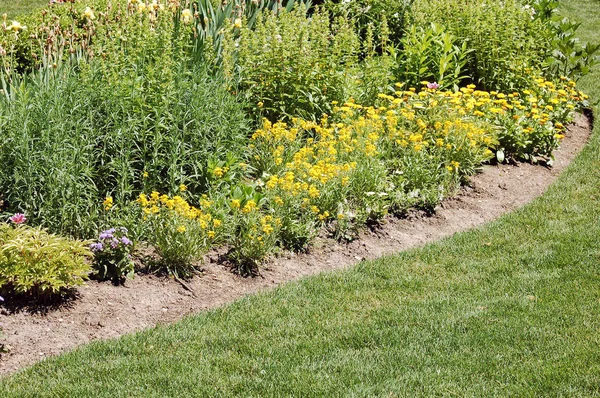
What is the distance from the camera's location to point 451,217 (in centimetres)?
674

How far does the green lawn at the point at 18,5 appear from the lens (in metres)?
13.4

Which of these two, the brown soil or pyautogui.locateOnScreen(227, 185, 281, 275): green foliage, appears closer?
the brown soil

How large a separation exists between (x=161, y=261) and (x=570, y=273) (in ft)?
9.46

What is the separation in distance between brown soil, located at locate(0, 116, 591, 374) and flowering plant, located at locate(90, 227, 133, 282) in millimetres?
75

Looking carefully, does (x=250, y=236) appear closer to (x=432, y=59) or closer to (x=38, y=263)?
(x=38, y=263)

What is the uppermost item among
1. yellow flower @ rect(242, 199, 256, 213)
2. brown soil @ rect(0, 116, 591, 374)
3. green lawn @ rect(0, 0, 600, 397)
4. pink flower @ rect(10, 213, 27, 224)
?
pink flower @ rect(10, 213, 27, 224)

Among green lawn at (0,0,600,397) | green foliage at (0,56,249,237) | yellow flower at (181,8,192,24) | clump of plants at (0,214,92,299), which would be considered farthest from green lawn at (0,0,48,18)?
green lawn at (0,0,600,397)

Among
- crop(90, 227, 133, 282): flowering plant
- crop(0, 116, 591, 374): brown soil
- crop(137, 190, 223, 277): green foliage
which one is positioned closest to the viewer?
crop(0, 116, 591, 374): brown soil

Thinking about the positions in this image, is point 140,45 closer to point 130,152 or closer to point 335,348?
point 130,152

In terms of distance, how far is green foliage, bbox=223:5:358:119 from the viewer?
24.0 feet

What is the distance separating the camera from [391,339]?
15.6 feet

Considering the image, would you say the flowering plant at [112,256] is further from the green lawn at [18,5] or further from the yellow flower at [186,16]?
the green lawn at [18,5]

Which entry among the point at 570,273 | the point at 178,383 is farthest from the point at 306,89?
the point at 178,383

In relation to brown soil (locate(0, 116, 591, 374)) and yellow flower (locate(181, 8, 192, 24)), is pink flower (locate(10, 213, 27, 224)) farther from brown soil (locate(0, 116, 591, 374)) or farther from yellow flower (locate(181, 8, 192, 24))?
yellow flower (locate(181, 8, 192, 24))
